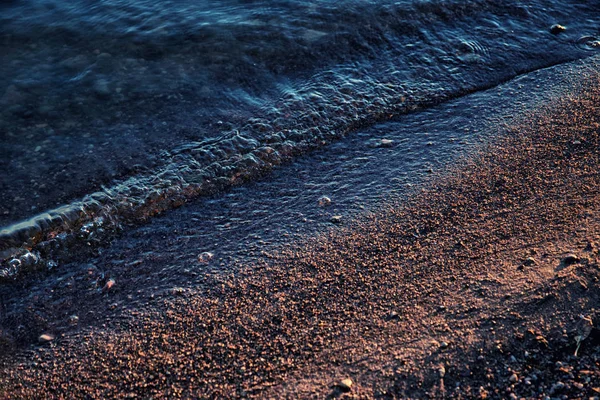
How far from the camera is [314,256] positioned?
3787 millimetres

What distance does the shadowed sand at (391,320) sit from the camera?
2.94m

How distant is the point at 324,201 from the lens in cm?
428

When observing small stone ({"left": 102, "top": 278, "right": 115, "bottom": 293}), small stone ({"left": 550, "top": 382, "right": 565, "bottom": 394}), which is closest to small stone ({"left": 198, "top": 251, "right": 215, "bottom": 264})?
small stone ({"left": 102, "top": 278, "right": 115, "bottom": 293})

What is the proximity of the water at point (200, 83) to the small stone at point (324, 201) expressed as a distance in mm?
712

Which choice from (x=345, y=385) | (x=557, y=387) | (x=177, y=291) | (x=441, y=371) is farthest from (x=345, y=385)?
(x=177, y=291)

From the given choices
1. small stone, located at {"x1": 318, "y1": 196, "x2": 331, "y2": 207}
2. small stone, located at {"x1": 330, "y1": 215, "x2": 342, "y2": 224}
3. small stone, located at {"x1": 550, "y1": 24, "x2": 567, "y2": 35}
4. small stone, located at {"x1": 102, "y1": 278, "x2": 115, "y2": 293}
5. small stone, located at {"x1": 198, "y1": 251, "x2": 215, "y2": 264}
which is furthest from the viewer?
small stone, located at {"x1": 550, "y1": 24, "x2": 567, "y2": 35}

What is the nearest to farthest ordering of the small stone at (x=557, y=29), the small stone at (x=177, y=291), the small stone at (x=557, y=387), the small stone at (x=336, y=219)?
the small stone at (x=557, y=387) < the small stone at (x=177, y=291) < the small stone at (x=336, y=219) < the small stone at (x=557, y=29)

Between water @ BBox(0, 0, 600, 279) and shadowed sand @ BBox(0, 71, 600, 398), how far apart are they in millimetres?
1129

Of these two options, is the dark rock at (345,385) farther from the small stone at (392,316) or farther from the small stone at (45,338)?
the small stone at (45,338)

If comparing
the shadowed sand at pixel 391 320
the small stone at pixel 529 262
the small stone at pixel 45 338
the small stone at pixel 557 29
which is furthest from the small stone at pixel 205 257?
the small stone at pixel 557 29

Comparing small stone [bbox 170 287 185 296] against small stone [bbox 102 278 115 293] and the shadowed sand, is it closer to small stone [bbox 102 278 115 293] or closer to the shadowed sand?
the shadowed sand

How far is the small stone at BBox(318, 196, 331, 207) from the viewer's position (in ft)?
14.0

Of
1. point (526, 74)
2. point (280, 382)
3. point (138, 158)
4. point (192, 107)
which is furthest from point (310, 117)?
point (280, 382)

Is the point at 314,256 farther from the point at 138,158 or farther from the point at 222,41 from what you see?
the point at 222,41
